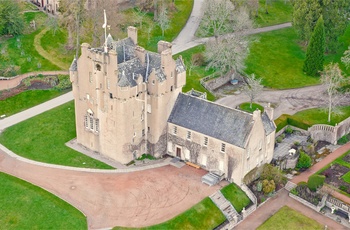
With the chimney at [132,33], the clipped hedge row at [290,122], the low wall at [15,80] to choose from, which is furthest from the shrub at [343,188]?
the low wall at [15,80]

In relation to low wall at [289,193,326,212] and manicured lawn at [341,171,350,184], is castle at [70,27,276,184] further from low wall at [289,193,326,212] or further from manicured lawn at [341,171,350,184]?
manicured lawn at [341,171,350,184]

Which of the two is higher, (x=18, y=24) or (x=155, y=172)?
(x=18, y=24)

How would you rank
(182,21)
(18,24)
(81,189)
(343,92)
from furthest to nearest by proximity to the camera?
(182,21) → (18,24) → (343,92) → (81,189)

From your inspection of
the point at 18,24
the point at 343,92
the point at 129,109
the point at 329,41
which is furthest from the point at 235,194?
the point at 18,24

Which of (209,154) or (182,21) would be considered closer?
(209,154)

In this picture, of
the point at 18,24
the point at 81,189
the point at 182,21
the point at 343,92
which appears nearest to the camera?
the point at 81,189

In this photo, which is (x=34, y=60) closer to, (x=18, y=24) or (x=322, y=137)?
(x=18, y=24)

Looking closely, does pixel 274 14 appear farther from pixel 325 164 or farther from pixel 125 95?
pixel 125 95

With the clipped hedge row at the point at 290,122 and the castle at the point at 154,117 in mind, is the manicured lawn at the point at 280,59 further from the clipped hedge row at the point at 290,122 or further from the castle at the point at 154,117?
the castle at the point at 154,117
